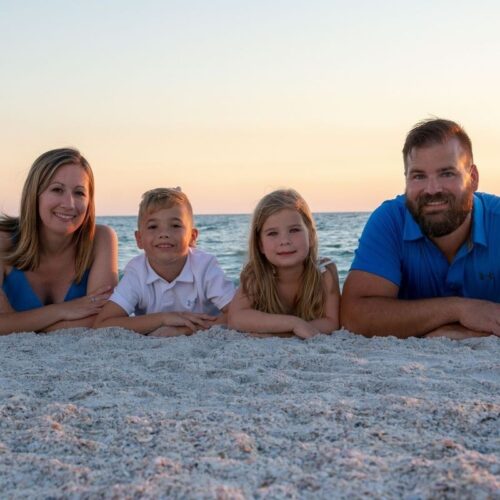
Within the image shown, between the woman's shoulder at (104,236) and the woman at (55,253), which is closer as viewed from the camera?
the woman at (55,253)

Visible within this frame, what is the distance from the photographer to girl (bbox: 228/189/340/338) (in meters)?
4.38

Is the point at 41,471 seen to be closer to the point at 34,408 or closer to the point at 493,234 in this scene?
the point at 34,408

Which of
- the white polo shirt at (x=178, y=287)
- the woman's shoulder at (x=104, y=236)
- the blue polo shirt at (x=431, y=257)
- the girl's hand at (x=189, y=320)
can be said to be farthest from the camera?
the woman's shoulder at (x=104, y=236)

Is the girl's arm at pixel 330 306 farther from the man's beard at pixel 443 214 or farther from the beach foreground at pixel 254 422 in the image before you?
the man's beard at pixel 443 214

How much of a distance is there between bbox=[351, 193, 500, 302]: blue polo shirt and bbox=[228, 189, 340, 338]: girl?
0.92 ft

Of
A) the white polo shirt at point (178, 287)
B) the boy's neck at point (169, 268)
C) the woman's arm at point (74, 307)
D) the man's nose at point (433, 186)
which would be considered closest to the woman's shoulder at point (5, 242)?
the woman's arm at point (74, 307)

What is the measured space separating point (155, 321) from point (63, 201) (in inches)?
39.2

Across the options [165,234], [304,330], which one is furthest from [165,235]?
[304,330]

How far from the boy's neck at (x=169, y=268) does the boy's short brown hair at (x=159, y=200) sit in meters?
0.30

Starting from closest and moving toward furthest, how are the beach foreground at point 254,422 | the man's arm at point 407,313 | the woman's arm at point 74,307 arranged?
the beach foreground at point 254,422 → the man's arm at point 407,313 → the woman's arm at point 74,307

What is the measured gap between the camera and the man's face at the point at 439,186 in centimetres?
418

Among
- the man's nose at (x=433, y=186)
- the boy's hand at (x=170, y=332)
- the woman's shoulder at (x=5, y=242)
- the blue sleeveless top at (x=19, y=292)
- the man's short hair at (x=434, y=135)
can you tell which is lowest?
the boy's hand at (x=170, y=332)

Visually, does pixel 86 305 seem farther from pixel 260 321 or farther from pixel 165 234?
pixel 260 321

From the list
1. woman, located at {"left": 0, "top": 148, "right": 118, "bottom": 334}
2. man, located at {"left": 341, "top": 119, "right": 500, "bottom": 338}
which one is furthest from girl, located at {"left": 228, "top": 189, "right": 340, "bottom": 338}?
woman, located at {"left": 0, "top": 148, "right": 118, "bottom": 334}
